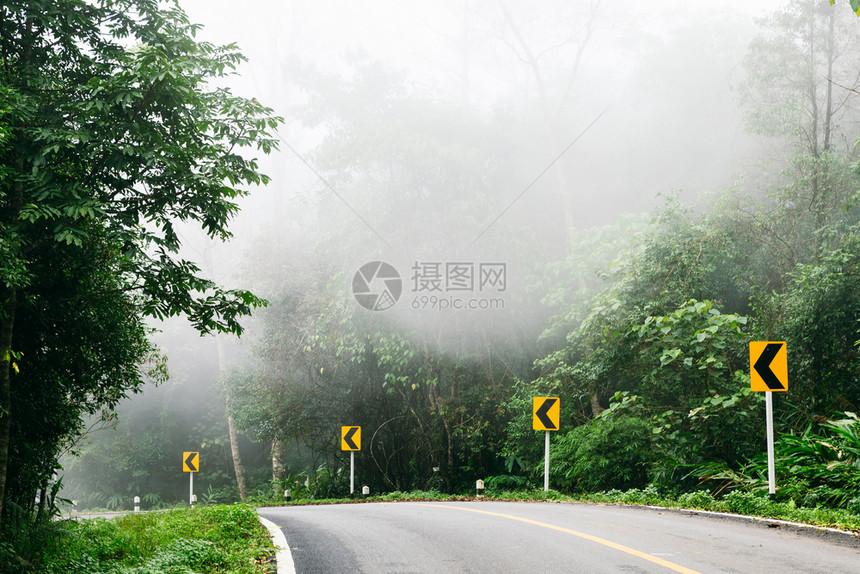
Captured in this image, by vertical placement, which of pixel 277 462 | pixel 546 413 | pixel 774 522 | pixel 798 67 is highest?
pixel 798 67

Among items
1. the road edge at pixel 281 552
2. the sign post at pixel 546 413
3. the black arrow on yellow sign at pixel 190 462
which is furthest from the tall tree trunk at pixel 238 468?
the road edge at pixel 281 552

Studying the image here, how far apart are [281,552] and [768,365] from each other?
711 cm

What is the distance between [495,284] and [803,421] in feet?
33.0

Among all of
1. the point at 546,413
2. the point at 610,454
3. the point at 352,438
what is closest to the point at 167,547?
the point at 546,413

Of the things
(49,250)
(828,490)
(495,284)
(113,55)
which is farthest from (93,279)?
(495,284)

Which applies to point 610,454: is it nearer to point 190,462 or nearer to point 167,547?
point 167,547

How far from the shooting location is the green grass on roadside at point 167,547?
19.8ft

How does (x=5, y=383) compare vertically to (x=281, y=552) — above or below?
above

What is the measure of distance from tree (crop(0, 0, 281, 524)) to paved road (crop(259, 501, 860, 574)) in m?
3.02

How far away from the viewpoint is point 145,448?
30625 millimetres

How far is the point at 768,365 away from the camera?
9367 millimetres

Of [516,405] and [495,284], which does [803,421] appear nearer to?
[516,405]

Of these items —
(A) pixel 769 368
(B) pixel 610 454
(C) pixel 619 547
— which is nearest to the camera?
(C) pixel 619 547

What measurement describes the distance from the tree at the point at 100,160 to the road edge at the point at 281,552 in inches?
98.0
